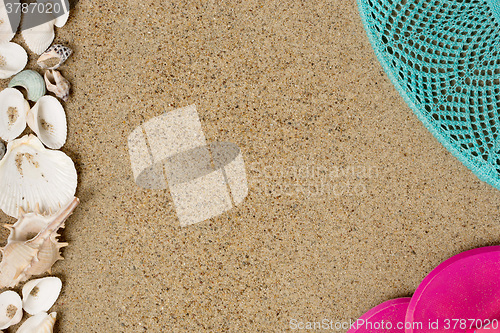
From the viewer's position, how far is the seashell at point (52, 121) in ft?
3.07

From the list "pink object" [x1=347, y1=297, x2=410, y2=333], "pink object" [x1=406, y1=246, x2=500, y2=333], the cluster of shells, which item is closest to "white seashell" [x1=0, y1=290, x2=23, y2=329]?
the cluster of shells

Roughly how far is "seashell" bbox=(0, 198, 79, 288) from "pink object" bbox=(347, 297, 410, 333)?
88cm

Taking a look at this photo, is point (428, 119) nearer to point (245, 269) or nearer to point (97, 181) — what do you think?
point (245, 269)

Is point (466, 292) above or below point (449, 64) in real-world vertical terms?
below

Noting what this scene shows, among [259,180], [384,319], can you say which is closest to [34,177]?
[259,180]

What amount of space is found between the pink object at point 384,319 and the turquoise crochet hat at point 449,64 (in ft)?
1.38

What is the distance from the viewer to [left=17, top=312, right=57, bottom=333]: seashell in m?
0.94

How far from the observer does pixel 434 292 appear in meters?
0.85

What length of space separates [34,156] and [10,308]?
18.6 inches

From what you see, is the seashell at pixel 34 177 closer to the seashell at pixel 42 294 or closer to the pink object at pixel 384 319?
the seashell at pixel 42 294

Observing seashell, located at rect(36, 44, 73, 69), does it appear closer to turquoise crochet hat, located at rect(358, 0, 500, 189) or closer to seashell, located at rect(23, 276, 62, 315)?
seashell, located at rect(23, 276, 62, 315)

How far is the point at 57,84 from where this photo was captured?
925 millimetres

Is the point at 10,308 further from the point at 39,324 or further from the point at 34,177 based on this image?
the point at 34,177

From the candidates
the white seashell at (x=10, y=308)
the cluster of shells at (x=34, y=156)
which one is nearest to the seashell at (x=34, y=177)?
the cluster of shells at (x=34, y=156)
